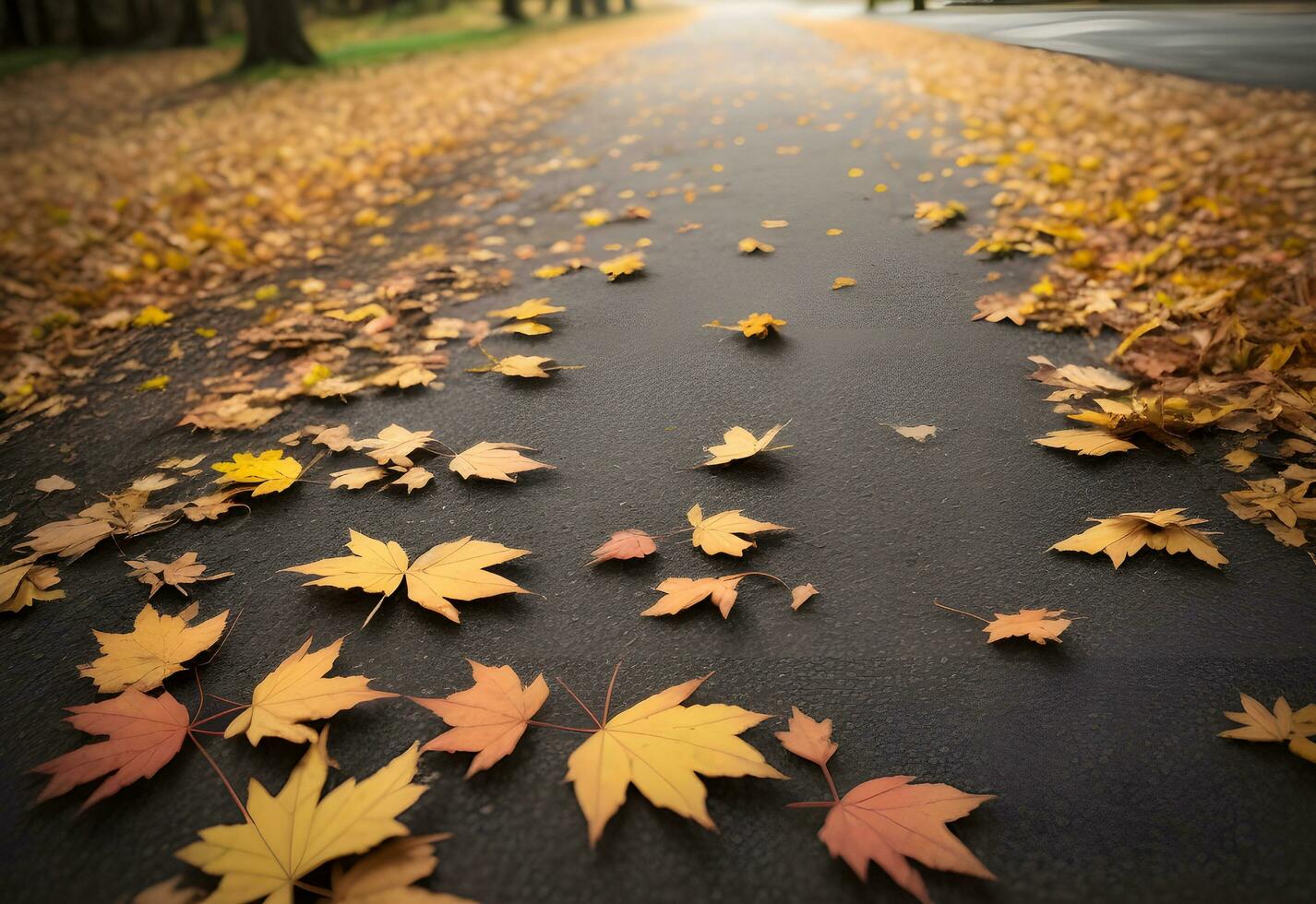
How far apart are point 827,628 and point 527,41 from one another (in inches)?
690

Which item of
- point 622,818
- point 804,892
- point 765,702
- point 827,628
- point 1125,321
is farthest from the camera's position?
point 1125,321

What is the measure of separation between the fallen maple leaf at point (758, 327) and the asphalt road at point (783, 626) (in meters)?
0.07

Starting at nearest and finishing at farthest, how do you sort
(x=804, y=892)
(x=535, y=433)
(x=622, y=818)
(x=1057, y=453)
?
(x=804, y=892)
(x=622, y=818)
(x=1057, y=453)
(x=535, y=433)

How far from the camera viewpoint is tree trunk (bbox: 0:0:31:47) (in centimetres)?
1950

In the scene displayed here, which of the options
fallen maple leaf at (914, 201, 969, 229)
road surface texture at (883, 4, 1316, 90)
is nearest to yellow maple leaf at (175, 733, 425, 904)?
fallen maple leaf at (914, 201, 969, 229)

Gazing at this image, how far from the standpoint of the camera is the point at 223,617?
1.53 metres

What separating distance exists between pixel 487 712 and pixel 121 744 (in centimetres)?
61

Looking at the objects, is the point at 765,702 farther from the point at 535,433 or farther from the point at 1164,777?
the point at 535,433

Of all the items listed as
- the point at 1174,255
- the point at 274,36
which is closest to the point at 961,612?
the point at 1174,255

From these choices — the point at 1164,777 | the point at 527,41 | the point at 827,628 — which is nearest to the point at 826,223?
the point at 827,628

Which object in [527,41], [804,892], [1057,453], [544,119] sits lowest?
[804,892]

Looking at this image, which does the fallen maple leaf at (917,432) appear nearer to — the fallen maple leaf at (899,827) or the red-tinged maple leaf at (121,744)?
the fallen maple leaf at (899,827)

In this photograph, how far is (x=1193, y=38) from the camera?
272 cm

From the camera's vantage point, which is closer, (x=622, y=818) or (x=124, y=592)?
(x=622, y=818)
